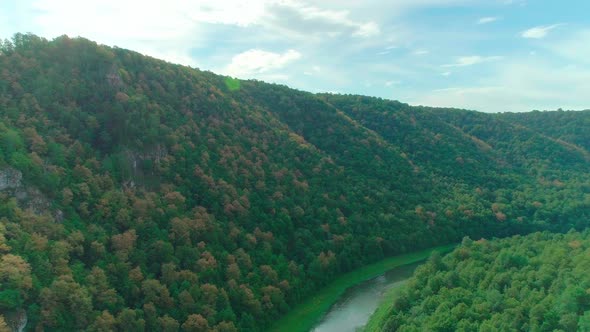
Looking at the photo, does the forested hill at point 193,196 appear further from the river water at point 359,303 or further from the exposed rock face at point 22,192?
the river water at point 359,303

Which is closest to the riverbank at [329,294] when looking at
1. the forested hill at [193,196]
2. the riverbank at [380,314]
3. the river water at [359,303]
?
the river water at [359,303]

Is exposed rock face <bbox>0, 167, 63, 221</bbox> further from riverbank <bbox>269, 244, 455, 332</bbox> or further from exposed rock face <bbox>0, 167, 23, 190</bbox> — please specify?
riverbank <bbox>269, 244, 455, 332</bbox>

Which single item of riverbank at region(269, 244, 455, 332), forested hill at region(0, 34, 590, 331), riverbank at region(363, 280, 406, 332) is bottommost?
riverbank at region(363, 280, 406, 332)

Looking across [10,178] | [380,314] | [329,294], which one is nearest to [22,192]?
[10,178]

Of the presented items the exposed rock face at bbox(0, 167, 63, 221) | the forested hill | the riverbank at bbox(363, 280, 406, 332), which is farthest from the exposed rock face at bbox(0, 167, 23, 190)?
the riverbank at bbox(363, 280, 406, 332)

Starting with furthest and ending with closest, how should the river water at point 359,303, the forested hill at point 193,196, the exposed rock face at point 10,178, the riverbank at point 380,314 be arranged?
the river water at point 359,303, the riverbank at point 380,314, the forested hill at point 193,196, the exposed rock face at point 10,178

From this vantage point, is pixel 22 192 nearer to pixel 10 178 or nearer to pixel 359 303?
pixel 10 178
